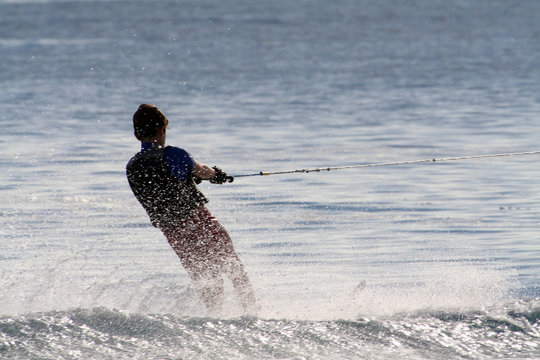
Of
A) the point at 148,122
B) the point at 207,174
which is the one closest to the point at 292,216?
the point at 207,174

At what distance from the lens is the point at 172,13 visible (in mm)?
69062

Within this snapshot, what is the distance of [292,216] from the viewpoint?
34.9 ft

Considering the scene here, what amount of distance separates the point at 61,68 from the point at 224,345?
26813 millimetres

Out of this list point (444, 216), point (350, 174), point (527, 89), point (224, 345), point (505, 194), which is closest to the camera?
point (224, 345)

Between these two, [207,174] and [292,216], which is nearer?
[207,174]

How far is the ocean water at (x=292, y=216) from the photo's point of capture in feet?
21.1

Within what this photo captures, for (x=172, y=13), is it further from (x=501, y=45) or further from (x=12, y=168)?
(x=12, y=168)

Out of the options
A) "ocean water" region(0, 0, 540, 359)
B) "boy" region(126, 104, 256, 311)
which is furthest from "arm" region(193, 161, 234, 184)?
"ocean water" region(0, 0, 540, 359)

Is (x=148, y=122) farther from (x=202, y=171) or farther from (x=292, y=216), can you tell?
(x=292, y=216)

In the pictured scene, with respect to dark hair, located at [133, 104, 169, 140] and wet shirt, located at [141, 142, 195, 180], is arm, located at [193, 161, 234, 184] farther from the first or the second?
dark hair, located at [133, 104, 169, 140]

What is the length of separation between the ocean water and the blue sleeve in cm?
A: 93

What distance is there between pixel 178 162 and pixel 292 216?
13.4ft

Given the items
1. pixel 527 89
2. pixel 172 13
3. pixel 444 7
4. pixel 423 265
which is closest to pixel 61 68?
pixel 527 89

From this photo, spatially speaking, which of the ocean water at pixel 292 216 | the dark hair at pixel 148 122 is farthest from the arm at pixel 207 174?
the ocean water at pixel 292 216
